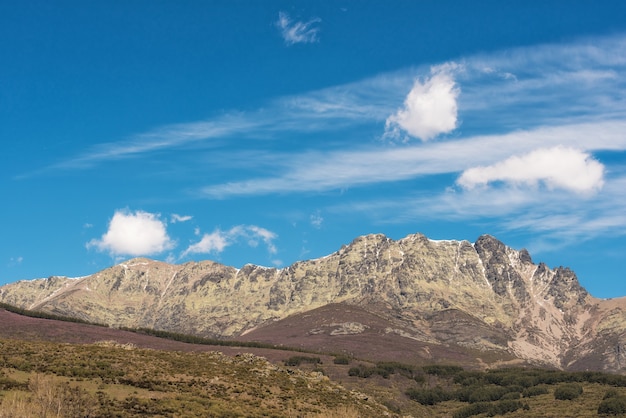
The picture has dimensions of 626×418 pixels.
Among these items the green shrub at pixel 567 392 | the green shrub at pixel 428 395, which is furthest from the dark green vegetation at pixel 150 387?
the green shrub at pixel 428 395

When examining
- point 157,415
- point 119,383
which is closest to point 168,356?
point 119,383

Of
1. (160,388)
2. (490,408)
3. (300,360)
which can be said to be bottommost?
(160,388)

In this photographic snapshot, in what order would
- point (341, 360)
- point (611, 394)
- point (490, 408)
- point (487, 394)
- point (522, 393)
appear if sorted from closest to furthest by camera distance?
1. point (611, 394)
2. point (490, 408)
3. point (522, 393)
4. point (487, 394)
5. point (341, 360)

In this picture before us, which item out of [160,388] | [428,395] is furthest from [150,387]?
[428,395]

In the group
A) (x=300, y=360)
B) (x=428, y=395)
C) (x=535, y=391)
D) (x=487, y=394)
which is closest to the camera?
(x=535, y=391)

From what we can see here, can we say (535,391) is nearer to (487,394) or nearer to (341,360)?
(487,394)

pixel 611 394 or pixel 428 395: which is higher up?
pixel 611 394

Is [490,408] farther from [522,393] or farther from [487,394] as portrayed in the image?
[522,393]

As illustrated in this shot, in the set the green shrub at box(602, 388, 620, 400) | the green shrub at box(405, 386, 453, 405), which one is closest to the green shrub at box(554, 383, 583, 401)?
the green shrub at box(602, 388, 620, 400)

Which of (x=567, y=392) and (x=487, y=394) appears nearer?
(x=567, y=392)

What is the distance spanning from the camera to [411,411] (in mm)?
146375

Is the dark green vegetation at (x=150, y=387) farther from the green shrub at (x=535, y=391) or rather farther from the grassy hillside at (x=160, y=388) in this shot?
the green shrub at (x=535, y=391)

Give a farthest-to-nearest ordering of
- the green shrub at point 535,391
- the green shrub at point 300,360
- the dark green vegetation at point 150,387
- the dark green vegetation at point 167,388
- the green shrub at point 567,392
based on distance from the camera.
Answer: the green shrub at point 300,360 → the green shrub at point 535,391 → the green shrub at point 567,392 → the dark green vegetation at point 167,388 → the dark green vegetation at point 150,387

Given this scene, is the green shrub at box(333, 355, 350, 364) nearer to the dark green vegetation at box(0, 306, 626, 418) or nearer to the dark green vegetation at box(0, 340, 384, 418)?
the dark green vegetation at box(0, 306, 626, 418)
